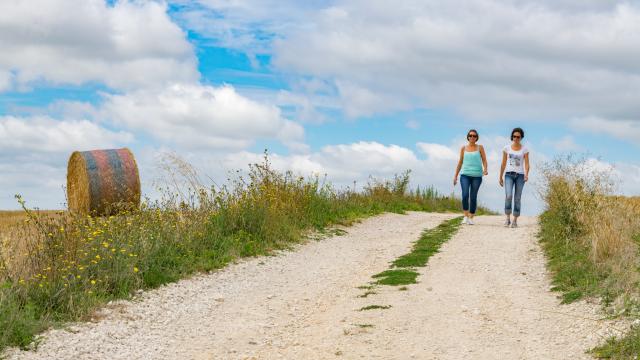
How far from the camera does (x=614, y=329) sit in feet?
24.8

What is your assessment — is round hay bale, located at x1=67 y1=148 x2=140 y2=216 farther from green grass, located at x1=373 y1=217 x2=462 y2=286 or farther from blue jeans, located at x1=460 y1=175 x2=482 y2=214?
blue jeans, located at x1=460 y1=175 x2=482 y2=214

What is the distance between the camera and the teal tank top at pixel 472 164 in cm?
1680

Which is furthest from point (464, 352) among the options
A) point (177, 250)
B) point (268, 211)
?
point (268, 211)

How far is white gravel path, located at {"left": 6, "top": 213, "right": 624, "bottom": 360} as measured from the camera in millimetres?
7273

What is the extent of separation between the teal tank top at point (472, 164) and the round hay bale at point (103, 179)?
333 inches

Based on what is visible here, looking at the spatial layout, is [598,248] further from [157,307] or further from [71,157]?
[71,157]

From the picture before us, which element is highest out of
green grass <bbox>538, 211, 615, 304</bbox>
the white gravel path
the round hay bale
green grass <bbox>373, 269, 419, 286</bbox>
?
the round hay bale

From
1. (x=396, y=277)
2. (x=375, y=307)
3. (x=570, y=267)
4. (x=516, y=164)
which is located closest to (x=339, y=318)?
(x=375, y=307)

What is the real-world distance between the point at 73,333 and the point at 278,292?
11.2ft

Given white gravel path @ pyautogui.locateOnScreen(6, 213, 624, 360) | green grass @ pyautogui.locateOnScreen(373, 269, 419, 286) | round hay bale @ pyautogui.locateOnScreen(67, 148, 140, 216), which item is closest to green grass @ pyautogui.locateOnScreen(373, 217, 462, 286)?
green grass @ pyautogui.locateOnScreen(373, 269, 419, 286)

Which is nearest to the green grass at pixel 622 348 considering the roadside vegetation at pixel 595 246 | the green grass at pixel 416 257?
the roadside vegetation at pixel 595 246

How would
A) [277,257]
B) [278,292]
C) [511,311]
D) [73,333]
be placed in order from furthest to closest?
[277,257]
[278,292]
[511,311]
[73,333]

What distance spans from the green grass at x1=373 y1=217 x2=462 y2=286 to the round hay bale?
25.2ft

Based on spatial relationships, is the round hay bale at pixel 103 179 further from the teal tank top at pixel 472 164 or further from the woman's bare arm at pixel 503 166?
the woman's bare arm at pixel 503 166
